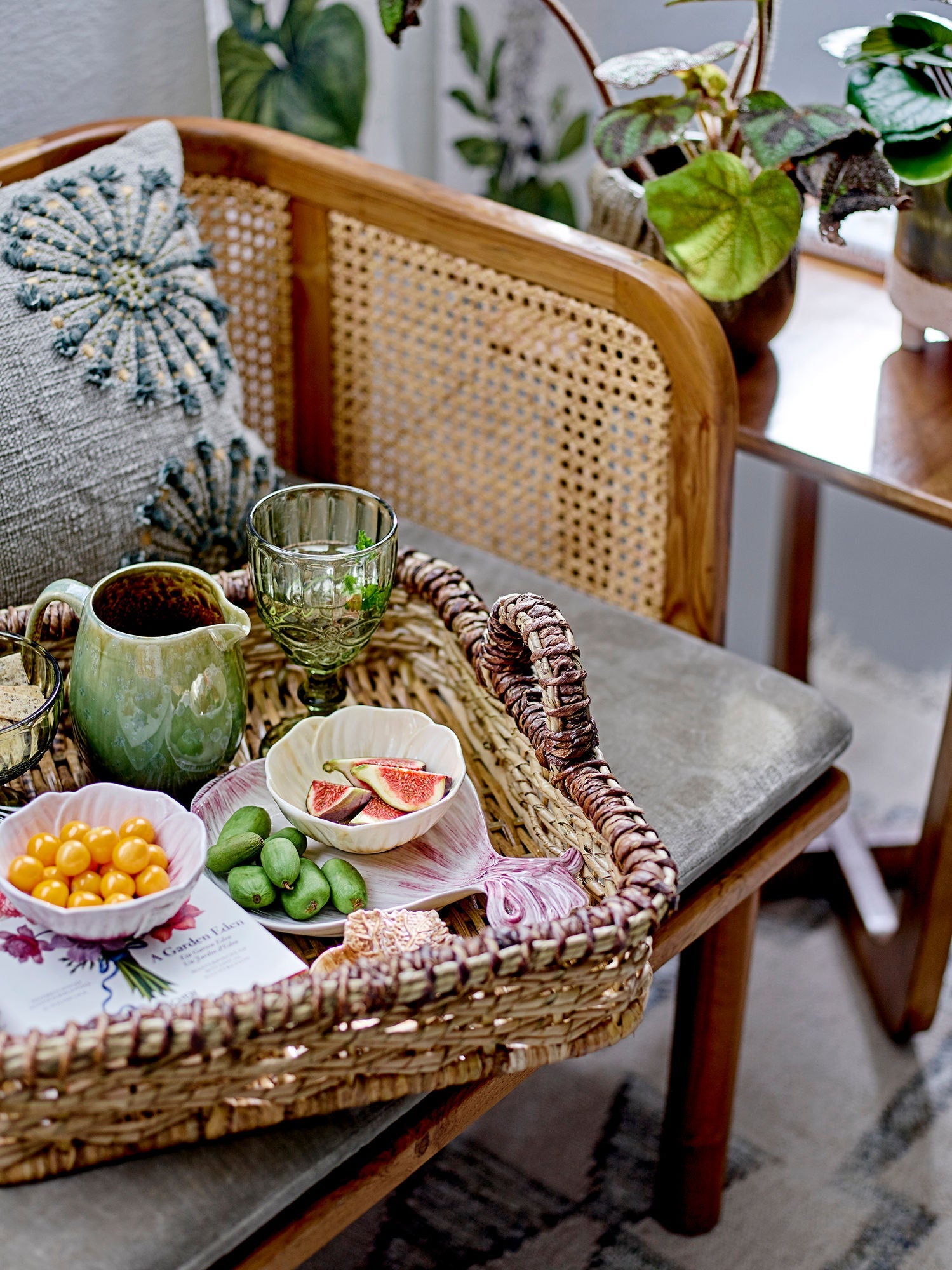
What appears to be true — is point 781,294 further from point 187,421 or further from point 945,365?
point 187,421

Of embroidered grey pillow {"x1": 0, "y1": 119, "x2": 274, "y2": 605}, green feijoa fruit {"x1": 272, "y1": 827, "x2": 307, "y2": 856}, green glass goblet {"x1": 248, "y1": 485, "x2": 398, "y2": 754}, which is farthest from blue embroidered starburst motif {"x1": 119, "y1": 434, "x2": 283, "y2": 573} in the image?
green feijoa fruit {"x1": 272, "y1": 827, "x2": 307, "y2": 856}

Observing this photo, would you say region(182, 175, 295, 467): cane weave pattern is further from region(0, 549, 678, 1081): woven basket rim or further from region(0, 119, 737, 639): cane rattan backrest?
region(0, 549, 678, 1081): woven basket rim

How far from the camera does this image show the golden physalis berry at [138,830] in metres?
0.72

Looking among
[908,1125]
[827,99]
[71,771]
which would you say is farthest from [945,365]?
[71,771]

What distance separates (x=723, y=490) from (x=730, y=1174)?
2.22 ft

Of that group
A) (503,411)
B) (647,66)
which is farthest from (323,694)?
(647,66)

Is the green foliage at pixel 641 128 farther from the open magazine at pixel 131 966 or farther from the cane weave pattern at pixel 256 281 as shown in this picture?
the open magazine at pixel 131 966

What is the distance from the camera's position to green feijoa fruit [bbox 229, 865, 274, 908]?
0.74 m

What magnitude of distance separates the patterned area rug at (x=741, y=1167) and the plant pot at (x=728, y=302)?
2.37ft

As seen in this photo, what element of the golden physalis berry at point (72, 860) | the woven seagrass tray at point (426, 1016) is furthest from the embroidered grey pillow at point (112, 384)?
the golden physalis berry at point (72, 860)

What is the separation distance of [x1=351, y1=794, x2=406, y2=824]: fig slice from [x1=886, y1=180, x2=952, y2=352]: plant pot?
734 millimetres

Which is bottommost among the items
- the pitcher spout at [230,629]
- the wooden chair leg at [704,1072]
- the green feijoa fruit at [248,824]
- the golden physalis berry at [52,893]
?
the wooden chair leg at [704,1072]

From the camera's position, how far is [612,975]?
2.17 ft

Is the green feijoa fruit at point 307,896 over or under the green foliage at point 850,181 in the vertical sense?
under
